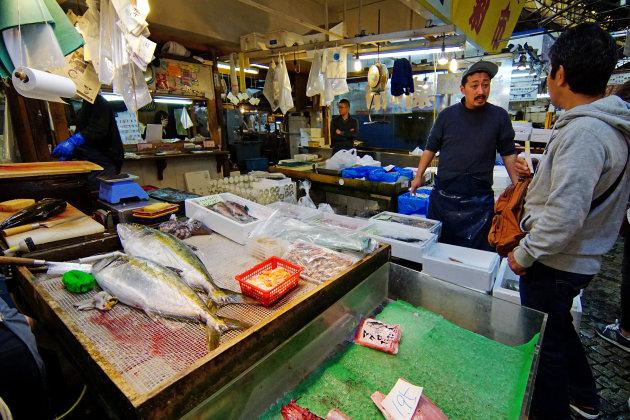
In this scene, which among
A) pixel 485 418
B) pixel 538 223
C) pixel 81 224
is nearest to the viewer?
pixel 485 418

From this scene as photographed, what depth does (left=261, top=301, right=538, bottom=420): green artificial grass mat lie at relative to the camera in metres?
1.29

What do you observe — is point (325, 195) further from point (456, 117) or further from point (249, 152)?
point (249, 152)

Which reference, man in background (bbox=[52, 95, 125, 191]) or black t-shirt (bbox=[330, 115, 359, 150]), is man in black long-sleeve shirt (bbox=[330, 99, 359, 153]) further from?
man in background (bbox=[52, 95, 125, 191])

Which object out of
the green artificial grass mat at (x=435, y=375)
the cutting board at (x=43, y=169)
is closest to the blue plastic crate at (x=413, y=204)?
the green artificial grass mat at (x=435, y=375)

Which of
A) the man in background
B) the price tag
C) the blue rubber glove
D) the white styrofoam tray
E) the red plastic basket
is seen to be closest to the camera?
the red plastic basket

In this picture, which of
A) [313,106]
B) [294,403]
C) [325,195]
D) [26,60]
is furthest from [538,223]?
[313,106]

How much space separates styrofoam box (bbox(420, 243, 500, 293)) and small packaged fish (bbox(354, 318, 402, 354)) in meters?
1.36

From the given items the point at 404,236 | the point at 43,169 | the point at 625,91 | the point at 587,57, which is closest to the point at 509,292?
the point at 404,236

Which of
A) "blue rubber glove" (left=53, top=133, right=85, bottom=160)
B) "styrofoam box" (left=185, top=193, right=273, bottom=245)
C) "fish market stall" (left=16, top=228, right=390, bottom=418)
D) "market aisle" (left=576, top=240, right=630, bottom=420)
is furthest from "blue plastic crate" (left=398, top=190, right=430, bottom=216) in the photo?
"blue rubber glove" (left=53, top=133, right=85, bottom=160)

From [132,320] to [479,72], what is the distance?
3699 millimetres

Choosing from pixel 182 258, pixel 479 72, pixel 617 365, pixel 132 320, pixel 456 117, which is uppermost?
pixel 479 72

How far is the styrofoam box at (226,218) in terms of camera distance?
221cm

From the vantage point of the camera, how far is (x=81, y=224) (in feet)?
7.94

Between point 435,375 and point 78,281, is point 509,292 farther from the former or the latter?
point 78,281
